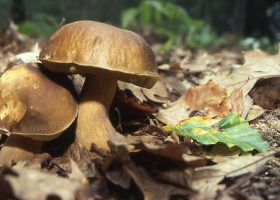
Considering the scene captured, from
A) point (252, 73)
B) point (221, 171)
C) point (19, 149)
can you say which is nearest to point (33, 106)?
point (19, 149)

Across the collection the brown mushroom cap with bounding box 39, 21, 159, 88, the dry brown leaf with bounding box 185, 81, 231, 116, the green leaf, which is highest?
the brown mushroom cap with bounding box 39, 21, 159, 88

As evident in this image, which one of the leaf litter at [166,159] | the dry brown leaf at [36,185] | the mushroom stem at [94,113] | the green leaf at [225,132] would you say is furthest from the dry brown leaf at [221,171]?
the mushroom stem at [94,113]

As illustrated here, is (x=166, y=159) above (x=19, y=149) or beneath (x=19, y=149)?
above

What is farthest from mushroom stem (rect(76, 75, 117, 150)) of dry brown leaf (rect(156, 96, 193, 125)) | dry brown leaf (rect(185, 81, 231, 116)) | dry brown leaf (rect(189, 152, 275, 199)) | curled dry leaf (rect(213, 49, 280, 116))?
curled dry leaf (rect(213, 49, 280, 116))

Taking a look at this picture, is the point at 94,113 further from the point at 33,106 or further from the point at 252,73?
the point at 252,73

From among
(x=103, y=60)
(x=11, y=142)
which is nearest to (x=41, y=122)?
(x=11, y=142)

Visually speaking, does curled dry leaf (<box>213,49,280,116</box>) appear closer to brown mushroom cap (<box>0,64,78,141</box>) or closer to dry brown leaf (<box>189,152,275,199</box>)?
dry brown leaf (<box>189,152,275,199</box>)
